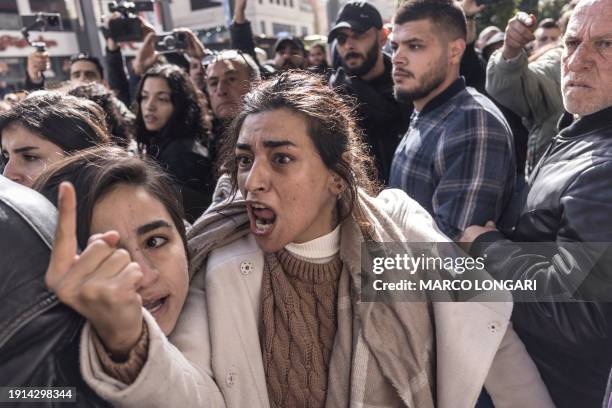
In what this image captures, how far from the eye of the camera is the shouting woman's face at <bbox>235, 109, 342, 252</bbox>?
1.54 meters

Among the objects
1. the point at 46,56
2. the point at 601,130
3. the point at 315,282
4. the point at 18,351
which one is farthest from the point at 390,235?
the point at 46,56

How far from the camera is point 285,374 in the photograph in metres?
1.42

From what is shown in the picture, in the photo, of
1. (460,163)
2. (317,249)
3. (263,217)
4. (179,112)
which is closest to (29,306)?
(263,217)

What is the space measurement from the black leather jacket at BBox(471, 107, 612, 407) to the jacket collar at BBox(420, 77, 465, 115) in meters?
0.92

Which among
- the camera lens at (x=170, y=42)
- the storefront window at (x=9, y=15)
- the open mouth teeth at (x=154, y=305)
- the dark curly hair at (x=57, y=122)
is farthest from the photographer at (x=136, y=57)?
the storefront window at (x=9, y=15)

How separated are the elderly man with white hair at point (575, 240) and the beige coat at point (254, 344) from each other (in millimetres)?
105

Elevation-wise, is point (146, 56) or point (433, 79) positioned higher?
point (146, 56)

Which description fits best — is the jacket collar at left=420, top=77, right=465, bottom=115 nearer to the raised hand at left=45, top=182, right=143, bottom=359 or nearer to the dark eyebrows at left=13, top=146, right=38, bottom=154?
the dark eyebrows at left=13, top=146, right=38, bottom=154

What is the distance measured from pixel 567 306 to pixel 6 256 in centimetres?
154

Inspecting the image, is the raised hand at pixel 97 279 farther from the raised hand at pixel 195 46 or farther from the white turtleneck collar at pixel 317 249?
the raised hand at pixel 195 46

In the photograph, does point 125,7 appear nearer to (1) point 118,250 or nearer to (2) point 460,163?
(2) point 460,163

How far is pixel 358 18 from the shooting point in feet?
11.4

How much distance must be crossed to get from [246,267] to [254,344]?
0.25 meters

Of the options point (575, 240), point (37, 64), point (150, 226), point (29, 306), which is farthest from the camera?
point (37, 64)
